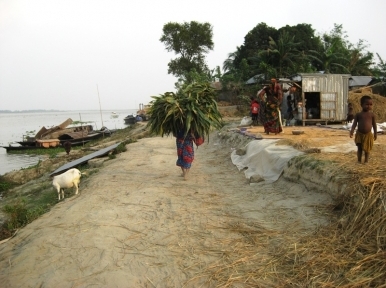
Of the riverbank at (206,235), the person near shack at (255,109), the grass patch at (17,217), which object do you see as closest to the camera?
the riverbank at (206,235)

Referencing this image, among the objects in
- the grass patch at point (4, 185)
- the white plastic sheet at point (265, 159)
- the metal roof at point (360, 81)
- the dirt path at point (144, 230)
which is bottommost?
the grass patch at point (4, 185)

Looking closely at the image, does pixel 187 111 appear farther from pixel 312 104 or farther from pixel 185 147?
pixel 312 104

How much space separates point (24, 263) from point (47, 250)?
0.28 metres

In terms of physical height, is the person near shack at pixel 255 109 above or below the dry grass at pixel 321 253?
above

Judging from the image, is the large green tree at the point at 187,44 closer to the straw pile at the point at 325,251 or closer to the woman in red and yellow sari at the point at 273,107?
the woman in red and yellow sari at the point at 273,107

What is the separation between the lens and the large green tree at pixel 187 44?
3441 centimetres

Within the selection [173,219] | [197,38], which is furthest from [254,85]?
[173,219]

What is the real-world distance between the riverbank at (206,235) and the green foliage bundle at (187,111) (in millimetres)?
1310

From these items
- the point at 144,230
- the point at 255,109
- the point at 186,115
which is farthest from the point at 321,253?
the point at 255,109

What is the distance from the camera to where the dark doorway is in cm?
1619

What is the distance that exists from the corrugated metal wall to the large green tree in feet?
65.0

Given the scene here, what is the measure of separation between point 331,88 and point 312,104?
1.60 meters

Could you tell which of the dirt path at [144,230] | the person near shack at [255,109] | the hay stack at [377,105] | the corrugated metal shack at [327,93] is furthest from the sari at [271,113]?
the hay stack at [377,105]

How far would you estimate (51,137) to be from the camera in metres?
26.1
